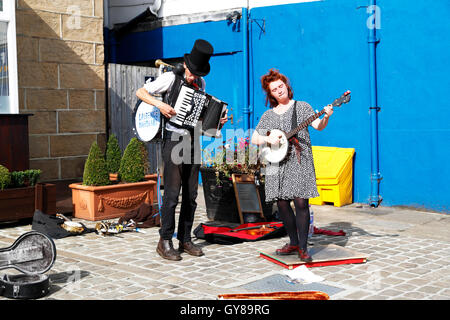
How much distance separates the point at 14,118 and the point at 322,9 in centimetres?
515

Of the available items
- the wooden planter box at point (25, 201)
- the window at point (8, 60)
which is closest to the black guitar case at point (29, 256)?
the wooden planter box at point (25, 201)

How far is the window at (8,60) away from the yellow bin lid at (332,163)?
4.95 m

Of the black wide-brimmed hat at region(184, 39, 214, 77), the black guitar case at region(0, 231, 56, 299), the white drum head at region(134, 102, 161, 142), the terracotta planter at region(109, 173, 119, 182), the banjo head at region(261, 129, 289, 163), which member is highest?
the black wide-brimmed hat at region(184, 39, 214, 77)

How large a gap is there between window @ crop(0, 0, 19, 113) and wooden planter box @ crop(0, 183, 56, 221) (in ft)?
6.03

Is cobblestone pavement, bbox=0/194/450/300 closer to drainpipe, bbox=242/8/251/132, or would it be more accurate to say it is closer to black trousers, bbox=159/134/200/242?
black trousers, bbox=159/134/200/242

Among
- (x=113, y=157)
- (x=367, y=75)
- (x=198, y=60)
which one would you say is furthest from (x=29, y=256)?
(x=367, y=75)

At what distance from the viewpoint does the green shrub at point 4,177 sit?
7.54m

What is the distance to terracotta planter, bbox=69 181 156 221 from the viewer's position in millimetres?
8070

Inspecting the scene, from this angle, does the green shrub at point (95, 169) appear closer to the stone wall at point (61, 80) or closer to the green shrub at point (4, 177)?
the green shrub at point (4, 177)

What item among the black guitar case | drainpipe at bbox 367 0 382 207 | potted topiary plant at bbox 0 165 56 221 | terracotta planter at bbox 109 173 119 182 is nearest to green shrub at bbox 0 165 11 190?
potted topiary plant at bbox 0 165 56 221

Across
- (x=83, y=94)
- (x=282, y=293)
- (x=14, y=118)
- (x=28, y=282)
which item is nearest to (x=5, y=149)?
(x=14, y=118)

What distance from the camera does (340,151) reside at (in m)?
9.16
